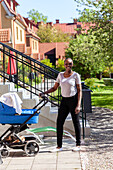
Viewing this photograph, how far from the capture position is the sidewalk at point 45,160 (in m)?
5.01

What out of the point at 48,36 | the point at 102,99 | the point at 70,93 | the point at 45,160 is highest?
the point at 48,36

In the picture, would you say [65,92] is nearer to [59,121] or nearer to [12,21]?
[59,121]

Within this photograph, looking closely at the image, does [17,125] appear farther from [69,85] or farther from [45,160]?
[69,85]

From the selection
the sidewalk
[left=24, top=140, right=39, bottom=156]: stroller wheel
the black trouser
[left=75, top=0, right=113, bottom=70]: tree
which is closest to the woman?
the black trouser

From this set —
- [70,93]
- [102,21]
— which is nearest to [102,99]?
[102,21]

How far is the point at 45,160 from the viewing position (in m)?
5.39

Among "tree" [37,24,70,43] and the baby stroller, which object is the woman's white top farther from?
"tree" [37,24,70,43]

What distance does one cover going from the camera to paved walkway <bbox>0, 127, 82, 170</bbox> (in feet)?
16.4

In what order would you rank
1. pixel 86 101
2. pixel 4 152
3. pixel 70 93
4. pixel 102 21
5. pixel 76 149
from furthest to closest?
1. pixel 102 21
2. pixel 86 101
3. pixel 76 149
4. pixel 70 93
5. pixel 4 152

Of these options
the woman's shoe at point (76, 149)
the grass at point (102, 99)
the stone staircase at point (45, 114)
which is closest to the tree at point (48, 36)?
the grass at point (102, 99)

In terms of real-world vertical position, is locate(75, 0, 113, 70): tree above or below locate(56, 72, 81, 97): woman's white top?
above

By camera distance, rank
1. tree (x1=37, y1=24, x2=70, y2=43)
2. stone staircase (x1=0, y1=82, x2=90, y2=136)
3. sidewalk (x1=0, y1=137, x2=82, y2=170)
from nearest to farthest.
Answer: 1. sidewalk (x1=0, y1=137, x2=82, y2=170)
2. stone staircase (x1=0, y1=82, x2=90, y2=136)
3. tree (x1=37, y1=24, x2=70, y2=43)

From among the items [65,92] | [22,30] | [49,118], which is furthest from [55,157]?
[22,30]

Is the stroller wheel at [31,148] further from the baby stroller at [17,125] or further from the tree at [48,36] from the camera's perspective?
the tree at [48,36]
